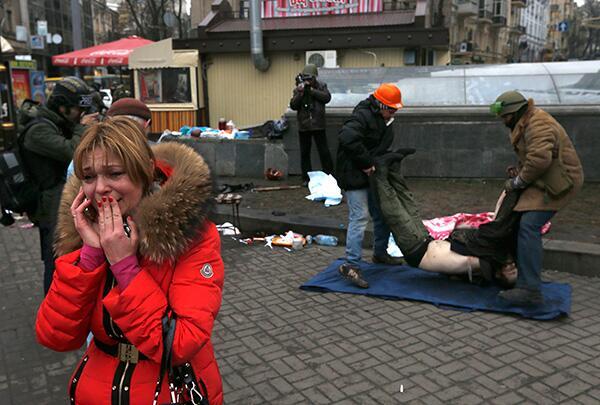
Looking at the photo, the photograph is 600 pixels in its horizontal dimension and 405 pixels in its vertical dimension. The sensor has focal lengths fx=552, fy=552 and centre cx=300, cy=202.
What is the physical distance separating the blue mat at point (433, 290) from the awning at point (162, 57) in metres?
10.00

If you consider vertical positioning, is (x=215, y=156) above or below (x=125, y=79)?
below

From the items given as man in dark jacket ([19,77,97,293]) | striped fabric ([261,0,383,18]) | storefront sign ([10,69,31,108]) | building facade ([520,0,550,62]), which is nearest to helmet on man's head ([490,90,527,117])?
man in dark jacket ([19,77,97,293])

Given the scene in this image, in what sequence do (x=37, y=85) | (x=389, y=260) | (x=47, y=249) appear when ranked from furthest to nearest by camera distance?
1. (x=37, y=85)
2. (x=389, y=260)
3. (x=47, y=249)

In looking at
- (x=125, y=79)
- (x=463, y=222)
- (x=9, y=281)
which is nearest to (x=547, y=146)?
(x=463, y=222)

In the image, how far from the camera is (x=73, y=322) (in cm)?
173

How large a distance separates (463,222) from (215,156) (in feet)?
17.4

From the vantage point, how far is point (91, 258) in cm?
168

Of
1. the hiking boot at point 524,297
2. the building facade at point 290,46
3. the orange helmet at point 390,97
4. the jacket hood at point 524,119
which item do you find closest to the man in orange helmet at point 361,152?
the orange helmet at point 390,97

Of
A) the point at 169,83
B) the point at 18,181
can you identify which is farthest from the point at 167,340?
the point at 169,83

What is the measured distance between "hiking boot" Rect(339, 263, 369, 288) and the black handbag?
3458 mm

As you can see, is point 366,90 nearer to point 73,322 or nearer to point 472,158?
point 472,158

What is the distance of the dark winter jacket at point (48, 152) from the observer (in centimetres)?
368

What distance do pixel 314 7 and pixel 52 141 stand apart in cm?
1224

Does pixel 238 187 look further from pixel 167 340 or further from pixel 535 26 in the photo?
pixel 535 26
